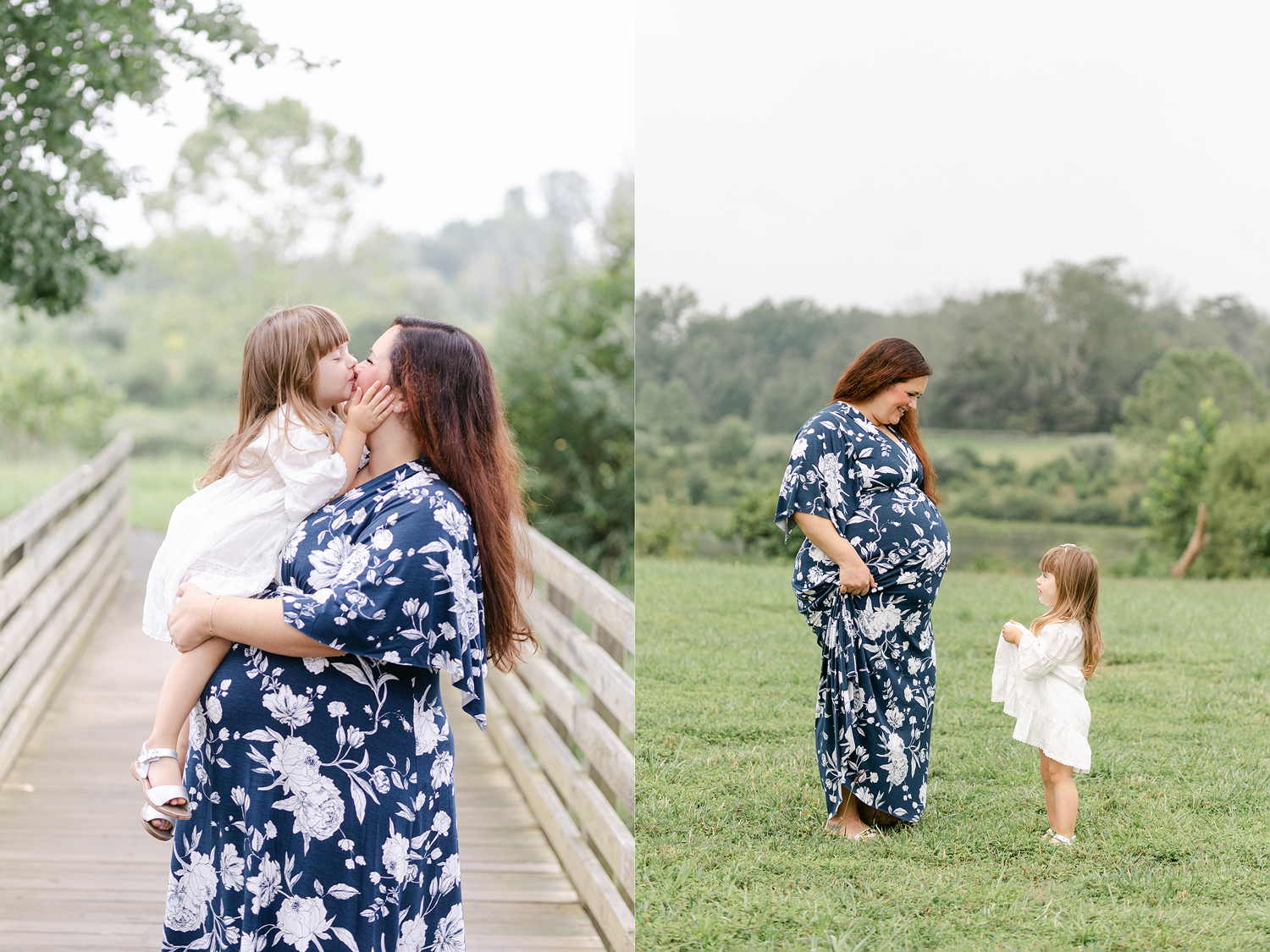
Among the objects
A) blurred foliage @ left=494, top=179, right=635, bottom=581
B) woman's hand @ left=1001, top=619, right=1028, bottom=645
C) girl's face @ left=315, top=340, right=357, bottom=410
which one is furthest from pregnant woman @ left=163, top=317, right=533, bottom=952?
blurred foliage @ left=494, top=179, right=635, bottom=581

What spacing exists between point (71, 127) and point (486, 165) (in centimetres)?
1632

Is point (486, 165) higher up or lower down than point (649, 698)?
higher up

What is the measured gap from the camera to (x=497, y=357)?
10836 mm

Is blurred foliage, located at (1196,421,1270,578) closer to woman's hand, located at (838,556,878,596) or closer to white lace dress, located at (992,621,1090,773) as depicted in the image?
white lace dress, located at (992,621,1090,773)

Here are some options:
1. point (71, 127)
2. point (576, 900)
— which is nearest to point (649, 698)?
point (576, 900)

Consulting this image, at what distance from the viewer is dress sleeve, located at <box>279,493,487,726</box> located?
5.25 feet

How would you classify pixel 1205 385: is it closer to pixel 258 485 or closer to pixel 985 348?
pixel 985 348

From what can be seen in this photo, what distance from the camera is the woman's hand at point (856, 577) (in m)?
2.78

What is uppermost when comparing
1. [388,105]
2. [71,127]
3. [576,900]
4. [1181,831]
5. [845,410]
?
[388,105]

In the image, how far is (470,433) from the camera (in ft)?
5.62

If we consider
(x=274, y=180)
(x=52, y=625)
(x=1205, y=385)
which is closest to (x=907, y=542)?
(x=1205, y=385)

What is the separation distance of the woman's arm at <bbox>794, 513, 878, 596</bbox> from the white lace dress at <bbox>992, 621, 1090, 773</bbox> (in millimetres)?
333

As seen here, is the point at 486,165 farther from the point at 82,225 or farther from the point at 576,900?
the point at 576,900

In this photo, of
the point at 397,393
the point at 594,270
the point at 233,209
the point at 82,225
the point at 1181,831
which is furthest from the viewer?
the point at 233,209
